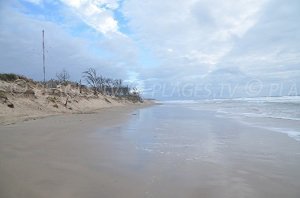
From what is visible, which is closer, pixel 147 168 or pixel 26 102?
pixel 147 168

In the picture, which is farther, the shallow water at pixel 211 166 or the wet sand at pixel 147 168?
the shallow water at pixel 211 166

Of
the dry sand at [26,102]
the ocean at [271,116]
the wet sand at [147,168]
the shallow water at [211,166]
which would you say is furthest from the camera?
the dry sand at [26,102]

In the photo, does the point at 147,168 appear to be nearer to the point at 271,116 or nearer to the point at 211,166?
the point at 211,166

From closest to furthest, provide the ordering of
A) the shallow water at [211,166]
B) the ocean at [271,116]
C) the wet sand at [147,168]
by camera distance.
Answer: the wet sand at [147,168], the shallow water at [211,166], the ocean at [271,116]

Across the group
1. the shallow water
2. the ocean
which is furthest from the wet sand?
the ocean

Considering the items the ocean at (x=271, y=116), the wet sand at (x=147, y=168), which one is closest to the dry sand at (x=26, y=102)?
the wet sand at (x=147, y=168)

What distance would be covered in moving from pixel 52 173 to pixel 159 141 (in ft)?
16.0

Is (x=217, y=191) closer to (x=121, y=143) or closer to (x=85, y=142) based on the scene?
(x=121, y=143)

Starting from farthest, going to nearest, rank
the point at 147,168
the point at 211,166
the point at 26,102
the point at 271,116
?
the point at 26,102 < the point at 271,116 < the point at 211,166 < the point at 147,168

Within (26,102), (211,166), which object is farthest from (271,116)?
(26,102)

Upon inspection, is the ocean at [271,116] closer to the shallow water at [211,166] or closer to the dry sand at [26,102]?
the shallow water at [211,166]

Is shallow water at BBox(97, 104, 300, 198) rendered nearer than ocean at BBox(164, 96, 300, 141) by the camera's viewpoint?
Yes

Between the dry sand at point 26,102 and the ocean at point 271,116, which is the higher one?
the dry sand at point 26,102

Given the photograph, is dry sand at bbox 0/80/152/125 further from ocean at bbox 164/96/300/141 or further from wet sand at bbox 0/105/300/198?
ocean at bbox 164/96/300/141
